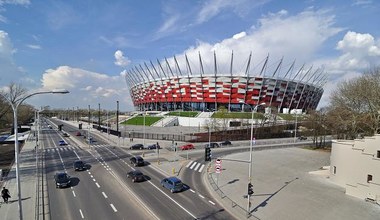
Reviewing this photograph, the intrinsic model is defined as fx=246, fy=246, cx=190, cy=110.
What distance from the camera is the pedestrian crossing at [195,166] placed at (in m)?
37.7

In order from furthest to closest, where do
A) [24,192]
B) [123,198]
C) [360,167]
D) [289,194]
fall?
1. [360,167]
2. [289,194]
3. [24,192]
4. [123,198]

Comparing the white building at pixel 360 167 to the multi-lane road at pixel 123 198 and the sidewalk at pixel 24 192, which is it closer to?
the multi-lane road at pixel 123 198

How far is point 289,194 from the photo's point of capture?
2517cm

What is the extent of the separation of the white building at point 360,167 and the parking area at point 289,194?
1.25 m

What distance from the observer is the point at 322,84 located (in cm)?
14612

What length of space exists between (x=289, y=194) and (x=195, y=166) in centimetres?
1719

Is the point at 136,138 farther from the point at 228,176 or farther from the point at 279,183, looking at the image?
the point at 279,183

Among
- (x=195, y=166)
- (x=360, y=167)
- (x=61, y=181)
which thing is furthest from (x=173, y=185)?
(x=360, y=167)

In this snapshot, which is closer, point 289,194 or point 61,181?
point 289,194

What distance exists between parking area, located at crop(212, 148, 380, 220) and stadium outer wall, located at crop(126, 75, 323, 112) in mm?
69787

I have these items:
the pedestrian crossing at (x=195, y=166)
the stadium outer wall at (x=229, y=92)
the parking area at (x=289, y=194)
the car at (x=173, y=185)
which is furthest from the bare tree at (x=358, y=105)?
the stadium outer wall at (x=229, y=92)

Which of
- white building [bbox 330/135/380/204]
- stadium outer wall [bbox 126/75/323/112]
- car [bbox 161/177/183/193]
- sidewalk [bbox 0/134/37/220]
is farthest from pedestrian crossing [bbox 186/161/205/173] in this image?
stadium outer wall [bbox 126/75/323/112]

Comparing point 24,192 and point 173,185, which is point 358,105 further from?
point 24,192

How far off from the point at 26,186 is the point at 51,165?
12.1 m
